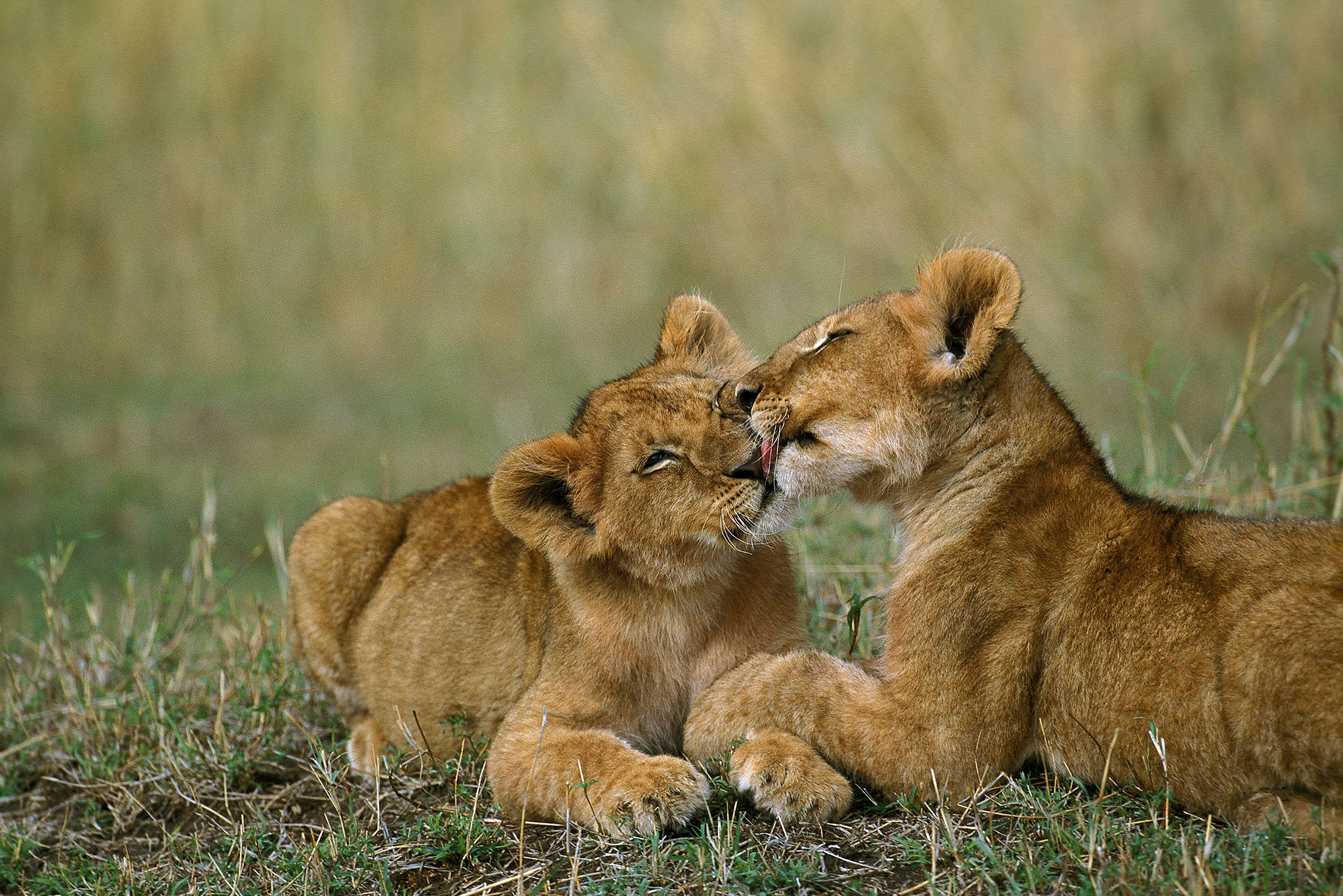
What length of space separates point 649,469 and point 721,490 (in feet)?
0.85

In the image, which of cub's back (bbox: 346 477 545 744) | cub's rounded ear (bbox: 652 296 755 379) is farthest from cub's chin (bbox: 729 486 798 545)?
cub's back (bbox: 346 477 545 744)

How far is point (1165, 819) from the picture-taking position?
12.0 feet

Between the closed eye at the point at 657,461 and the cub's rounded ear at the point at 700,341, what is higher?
the cub's rounded ear at the point at 700,341

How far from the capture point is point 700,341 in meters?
5.18

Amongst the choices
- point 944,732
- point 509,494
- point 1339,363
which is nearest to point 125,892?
point 509,494

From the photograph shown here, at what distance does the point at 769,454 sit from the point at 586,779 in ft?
3.73

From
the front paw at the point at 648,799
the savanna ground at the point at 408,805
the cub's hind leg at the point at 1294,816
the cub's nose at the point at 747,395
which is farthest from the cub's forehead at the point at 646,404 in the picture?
the cub's hind leg at the point at 1294,816

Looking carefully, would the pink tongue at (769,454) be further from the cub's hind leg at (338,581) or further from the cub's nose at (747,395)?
the cub's hind leg at (338,581)

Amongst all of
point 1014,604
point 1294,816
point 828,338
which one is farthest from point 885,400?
point 1294,816

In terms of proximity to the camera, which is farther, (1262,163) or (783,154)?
(783,154)

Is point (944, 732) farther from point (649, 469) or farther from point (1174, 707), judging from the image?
point (649, 469)

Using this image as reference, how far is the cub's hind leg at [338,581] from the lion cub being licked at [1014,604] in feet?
6.40

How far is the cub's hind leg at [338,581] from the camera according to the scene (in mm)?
5809

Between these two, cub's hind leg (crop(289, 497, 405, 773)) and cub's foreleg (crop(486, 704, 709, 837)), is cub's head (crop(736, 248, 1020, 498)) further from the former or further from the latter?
cub's hind leg (crop(289, 497, 405, 773))
